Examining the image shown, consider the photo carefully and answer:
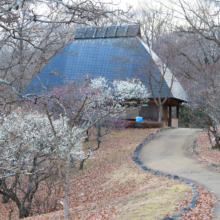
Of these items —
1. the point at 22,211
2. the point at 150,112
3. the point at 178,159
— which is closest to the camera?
the point at 22,211

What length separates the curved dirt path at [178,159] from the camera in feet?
34.0

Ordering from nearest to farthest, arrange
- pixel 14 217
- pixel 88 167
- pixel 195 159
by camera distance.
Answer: pixel 14 217
pixel 195 159
pixel 88 167

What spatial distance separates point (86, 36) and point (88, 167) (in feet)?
56.9

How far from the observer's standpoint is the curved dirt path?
10.4 meters

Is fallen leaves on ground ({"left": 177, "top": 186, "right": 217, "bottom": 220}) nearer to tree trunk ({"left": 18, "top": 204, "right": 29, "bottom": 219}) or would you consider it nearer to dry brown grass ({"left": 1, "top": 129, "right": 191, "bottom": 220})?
dry brown grass ({"left": 1, "top": 129, "right": 191, "bottom": 220})

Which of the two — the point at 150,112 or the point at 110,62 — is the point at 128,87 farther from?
the point at 110,62

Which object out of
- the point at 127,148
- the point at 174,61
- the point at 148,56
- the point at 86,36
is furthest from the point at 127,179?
the point at 86,36

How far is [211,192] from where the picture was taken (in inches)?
336

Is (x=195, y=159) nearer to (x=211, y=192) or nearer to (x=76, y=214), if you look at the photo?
(x=211, y=192)

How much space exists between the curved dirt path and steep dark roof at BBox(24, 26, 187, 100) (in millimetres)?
6557

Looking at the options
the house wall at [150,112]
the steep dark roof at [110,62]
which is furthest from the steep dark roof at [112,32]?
the house wall at [150,112]

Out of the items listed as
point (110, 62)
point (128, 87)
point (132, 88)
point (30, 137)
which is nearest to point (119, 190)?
point (30, 137)

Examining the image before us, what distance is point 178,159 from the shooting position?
15430 millimetres

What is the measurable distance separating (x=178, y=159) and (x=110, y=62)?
15776 millimetres
